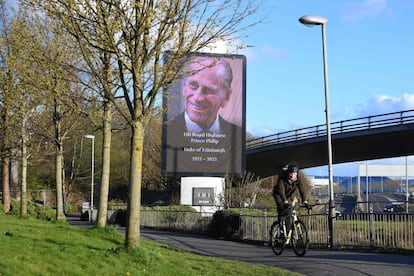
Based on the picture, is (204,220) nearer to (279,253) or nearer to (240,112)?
(240,112)

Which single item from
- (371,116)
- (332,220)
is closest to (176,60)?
(332,220)

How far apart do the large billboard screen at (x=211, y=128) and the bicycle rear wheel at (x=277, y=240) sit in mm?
20288

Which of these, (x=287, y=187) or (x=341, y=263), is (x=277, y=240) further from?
(x=341, y=263)

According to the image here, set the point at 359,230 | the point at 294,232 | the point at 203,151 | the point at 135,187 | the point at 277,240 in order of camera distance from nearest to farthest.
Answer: the point at 135,187 → the point at 294,232 → the point at 277,240 → the point at 359,230 → the point at 203,151

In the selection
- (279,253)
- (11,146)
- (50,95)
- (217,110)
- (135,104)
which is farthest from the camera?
(217,110)

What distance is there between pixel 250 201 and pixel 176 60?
24975 millimetres

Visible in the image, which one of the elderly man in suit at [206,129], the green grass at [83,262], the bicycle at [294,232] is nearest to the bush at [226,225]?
the bicycle at [294,232]

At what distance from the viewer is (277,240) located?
42.7 feet

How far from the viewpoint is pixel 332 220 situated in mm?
15398

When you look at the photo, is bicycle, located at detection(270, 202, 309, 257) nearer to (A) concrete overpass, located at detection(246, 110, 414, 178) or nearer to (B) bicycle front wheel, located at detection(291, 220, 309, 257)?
(B) bicycle front wheel, located at detection(291, 220, 309, 257)

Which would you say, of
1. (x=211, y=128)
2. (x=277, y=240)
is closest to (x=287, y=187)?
(x=277, y=240)

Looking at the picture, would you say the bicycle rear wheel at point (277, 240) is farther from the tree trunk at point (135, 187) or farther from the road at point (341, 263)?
the tree trunk at point (135, 187)

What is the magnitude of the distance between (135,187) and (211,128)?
24.4m

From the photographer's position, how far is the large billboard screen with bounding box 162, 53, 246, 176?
109ft
